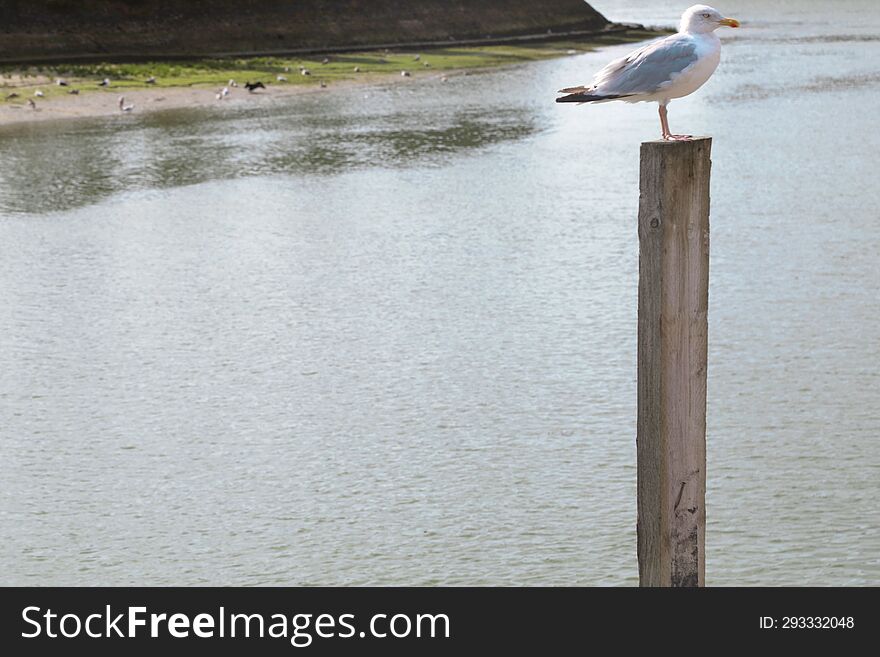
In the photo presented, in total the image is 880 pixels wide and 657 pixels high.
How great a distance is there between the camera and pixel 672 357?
13.1ft

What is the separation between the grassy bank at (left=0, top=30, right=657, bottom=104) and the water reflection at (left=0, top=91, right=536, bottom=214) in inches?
119

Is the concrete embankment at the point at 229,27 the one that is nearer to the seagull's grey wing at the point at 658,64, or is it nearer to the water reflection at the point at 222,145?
the water reflection at the point at 222,145

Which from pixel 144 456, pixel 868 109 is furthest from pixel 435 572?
pixel 868 109

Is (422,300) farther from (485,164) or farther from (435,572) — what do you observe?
(485,164)

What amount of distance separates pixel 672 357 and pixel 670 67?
1.08m

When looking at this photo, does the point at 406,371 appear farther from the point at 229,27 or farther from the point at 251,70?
the point at 229,27

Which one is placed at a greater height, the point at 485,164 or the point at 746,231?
the point at 485,164

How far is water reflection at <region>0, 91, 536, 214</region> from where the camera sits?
1616cm

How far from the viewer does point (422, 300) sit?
10.1 meters

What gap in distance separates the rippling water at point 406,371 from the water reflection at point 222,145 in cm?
17

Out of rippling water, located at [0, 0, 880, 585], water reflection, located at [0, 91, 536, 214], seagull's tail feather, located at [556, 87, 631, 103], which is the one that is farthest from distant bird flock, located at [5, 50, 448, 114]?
seagull's tail feather, located at [556, 87, 631, 103]

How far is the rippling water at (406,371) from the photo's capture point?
6.12 m

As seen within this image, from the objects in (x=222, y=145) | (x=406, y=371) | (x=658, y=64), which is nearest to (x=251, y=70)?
(x=222, y=145)

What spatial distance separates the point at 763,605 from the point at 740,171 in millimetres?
11570
